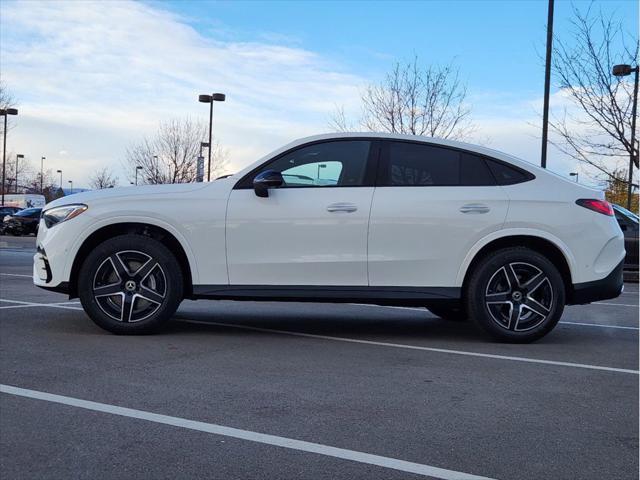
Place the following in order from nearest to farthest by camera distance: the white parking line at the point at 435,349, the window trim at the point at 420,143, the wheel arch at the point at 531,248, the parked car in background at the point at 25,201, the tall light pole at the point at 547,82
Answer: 1. the white parking line at the point at 435,349
2. the wheel arch at the point at 531,248
3. the window trim at the point at 420,143
4. the tall light pole at the point at 547,82
5. the parked car in background at the point at 25,201

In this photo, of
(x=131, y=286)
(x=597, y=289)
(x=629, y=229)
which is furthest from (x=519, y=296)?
(x=629, y=229)

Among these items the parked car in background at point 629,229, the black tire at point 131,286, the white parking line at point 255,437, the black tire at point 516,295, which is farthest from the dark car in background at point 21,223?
the white parking line at point 255,437

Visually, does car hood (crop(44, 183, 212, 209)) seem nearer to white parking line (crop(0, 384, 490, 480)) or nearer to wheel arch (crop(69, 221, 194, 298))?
wheel arch (crop(69, 221, 194, 298))

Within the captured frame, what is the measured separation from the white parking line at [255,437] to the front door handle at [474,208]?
3190 mm

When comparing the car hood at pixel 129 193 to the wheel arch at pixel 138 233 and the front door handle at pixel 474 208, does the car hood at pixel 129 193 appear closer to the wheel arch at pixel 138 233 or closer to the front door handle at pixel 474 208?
the wheel arch at pixel 138 233

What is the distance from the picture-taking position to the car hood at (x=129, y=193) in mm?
6363

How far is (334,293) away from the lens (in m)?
→ 6.20

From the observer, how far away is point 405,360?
5.56m

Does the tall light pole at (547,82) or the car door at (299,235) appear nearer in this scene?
the car door at (299,235)

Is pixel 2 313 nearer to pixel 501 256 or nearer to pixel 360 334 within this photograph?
pixel 360 334

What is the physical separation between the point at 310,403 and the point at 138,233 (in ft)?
9.33

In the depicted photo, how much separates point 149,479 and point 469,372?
8.95ft

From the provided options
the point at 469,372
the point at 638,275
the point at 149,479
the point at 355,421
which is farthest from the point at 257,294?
the point at 638,275

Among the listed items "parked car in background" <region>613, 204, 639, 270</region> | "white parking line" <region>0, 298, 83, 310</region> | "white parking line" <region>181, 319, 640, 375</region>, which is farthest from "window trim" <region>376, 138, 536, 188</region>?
"parked car in background" <region>613, 204, 639, 270</region>
